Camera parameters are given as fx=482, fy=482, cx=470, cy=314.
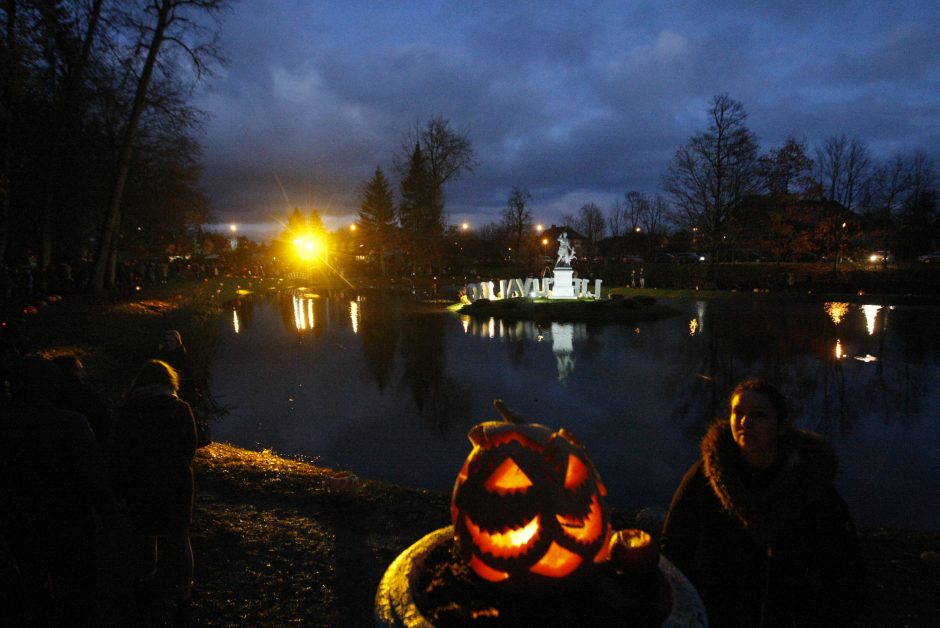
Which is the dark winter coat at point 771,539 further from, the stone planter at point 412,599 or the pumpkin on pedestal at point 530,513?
the pumpkin on pedestal at point 530,513

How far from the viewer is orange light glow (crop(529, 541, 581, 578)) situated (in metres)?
2.10

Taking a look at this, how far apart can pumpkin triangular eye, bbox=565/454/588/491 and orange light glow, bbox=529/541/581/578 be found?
276mm

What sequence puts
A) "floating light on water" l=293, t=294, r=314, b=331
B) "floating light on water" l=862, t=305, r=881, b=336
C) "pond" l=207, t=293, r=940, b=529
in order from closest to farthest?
1. "pond" l=207, t=293, r=940, b=529
2. "floating light on water" l=862, t=305, r=881, b=336
3. "floating light on water" l=293, t=294, r=314, b=331

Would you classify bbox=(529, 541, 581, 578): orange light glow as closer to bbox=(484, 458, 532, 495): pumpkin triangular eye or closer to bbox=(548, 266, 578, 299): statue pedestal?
bbox=(484, 458, 532, 495): pumpkin triangular eye

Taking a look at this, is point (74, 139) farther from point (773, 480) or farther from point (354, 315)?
point (773, 480)

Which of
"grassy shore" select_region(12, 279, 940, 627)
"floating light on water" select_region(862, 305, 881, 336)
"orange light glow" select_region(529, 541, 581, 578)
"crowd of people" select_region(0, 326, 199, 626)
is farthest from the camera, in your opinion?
"floating light on water" select_region(862, 305, 881, 336)

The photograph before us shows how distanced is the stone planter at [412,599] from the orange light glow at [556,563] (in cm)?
40

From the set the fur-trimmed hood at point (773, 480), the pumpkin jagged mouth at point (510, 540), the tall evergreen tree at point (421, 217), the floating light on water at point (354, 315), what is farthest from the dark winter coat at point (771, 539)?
the tall evergreen tree at point (421, 217)

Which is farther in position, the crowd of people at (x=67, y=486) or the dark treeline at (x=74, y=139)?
the dark treeline at (x=74, y=139)

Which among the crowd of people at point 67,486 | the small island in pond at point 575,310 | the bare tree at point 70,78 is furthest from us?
the small island in pond at point 575,310

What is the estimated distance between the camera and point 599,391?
1078 cm

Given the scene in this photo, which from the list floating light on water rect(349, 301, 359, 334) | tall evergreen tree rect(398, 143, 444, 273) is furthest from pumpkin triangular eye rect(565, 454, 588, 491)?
tall evergreen tree rect(398, 143, 444, 273)

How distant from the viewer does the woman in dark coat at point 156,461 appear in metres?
3.41

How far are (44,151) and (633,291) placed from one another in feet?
120
